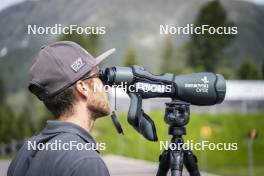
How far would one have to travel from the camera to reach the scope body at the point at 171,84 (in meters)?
1.02

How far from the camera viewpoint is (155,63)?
2062 mm

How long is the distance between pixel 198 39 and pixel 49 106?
1235mm

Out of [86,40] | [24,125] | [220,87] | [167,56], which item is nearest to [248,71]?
[167,56]

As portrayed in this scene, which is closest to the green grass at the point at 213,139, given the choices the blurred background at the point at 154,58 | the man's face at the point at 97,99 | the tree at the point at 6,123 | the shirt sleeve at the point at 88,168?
the blurred background at the point at 154,58

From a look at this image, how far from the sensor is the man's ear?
2.69ft

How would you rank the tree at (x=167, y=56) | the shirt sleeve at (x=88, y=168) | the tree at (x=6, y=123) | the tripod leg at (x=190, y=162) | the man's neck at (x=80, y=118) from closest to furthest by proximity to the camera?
the shirt sleeve at (x=88, y=168)
the man's neck at (x=80, y=118)
the tripod leg at (x=190, y=162)
the tree at (x=6, y=123)
the tree at (x=167, y=56)

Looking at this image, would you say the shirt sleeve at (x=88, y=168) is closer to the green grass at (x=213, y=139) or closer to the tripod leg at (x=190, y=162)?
the tripod leg at (x=190, y=162)

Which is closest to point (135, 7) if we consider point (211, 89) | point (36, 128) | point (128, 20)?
point (128, 20)

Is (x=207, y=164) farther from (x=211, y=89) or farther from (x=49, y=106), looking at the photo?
(x=49, y=106)

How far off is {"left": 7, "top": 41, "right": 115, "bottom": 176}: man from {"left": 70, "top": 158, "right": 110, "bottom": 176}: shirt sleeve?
4cm

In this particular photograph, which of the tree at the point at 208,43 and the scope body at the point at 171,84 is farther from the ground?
the tree at the point at 208,43

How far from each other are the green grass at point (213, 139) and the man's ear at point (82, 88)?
90 cm

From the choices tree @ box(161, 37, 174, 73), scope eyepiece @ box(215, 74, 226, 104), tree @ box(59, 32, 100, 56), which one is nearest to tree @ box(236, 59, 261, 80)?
tree @ box(161, 37, 174, 73)

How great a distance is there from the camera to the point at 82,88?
2.69ft
